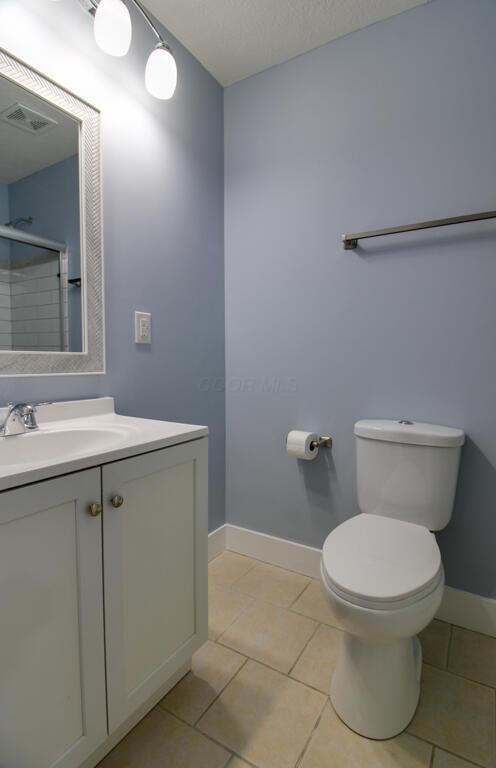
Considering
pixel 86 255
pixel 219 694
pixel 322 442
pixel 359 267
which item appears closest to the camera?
pixel 219 694

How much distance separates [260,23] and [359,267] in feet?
3.42

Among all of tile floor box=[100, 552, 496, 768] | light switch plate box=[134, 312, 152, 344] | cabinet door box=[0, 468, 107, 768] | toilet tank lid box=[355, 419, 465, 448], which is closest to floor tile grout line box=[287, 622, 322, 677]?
tile floor box=[100, 552, 496, 768]

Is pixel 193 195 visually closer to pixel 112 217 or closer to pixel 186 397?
pixel 112 217

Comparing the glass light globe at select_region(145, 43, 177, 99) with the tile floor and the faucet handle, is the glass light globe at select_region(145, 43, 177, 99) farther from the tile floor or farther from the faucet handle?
the tile floor

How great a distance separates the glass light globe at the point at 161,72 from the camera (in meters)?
1.25

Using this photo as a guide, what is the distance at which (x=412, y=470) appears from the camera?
4.39ft

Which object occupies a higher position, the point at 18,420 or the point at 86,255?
the point at 86,255

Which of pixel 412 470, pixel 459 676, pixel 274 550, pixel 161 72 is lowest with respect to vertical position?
pixel 459 676

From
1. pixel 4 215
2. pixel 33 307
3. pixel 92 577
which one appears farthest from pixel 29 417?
pixel 4 215

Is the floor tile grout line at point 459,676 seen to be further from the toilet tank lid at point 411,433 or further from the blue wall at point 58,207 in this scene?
the blue wall at point 58,207

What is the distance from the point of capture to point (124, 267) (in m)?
1.38

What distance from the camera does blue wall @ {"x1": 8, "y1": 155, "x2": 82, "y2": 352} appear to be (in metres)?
1.11

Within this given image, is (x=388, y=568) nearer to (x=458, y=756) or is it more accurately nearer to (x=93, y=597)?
(x=458, y=756)

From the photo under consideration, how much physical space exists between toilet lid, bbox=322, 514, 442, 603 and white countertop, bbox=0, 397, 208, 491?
544 millimetres
